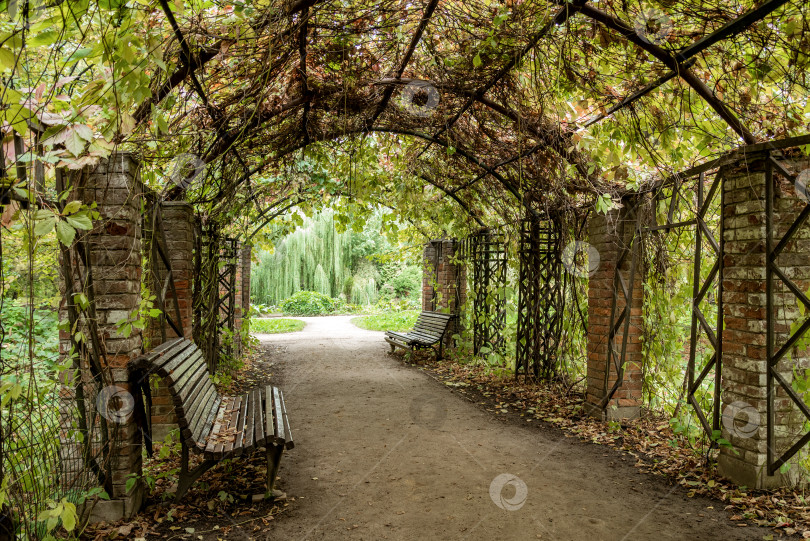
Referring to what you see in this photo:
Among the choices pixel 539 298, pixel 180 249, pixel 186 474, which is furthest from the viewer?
pixel 539 298

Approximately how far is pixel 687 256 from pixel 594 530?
310 cm

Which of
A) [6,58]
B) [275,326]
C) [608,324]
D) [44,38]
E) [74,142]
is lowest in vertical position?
[275,326]

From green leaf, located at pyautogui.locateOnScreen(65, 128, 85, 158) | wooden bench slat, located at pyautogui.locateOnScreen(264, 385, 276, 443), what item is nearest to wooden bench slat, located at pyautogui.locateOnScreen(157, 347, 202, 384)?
wooden bench slat, located at pyautogui.locateOnScreen(264, 385, 276, 443)

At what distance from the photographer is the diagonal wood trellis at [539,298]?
6594mm

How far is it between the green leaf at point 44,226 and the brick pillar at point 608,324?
4484mm

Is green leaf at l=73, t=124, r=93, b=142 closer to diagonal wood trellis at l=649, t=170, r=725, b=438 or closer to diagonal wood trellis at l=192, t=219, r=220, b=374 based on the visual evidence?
diagonal wood trellis at l=649, t=170, r=725, b=438

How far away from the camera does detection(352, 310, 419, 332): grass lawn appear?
15.7 meters

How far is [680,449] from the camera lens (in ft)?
13.9

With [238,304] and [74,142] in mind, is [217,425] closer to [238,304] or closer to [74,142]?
[74,142]

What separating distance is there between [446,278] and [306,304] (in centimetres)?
1316

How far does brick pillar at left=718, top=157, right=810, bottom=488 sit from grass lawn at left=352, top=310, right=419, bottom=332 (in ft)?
38.2

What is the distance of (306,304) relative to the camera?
22359 mm

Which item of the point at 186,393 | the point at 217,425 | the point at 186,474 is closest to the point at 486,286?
the point at 217,425

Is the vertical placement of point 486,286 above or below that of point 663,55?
below
